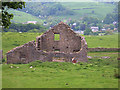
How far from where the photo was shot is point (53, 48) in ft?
125

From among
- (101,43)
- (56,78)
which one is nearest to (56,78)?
(56,78)

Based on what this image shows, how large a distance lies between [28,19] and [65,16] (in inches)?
1922

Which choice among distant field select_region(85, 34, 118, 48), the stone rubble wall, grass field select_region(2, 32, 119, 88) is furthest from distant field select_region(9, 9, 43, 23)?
grass field select_region(2, 32, 119, 88)

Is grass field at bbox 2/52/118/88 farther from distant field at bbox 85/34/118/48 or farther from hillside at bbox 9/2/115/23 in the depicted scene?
hillside at bbox 9/2/115/23

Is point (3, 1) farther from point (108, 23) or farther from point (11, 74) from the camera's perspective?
point (108, 23)

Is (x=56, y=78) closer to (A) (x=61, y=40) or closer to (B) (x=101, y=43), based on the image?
(A) (x=61, y=40)

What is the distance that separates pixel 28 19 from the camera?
412 ft

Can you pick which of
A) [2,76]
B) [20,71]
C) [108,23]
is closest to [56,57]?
[20,71]

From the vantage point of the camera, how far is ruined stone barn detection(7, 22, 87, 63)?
A: 3372 cm

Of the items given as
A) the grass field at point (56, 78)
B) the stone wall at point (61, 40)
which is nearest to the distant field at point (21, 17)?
the stone wall at point (61, 40)

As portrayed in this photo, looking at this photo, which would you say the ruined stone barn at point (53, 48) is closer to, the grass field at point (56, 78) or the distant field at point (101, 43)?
the grass field at point (56, 78)

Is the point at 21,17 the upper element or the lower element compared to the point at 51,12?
lower

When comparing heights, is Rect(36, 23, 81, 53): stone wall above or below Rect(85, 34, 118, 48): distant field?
above

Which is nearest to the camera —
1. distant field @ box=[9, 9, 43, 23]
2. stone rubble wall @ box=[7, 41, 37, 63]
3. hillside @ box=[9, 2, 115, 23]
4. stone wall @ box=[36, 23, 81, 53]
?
stone rubble wall @ box=[7, 41, 37, 63]
